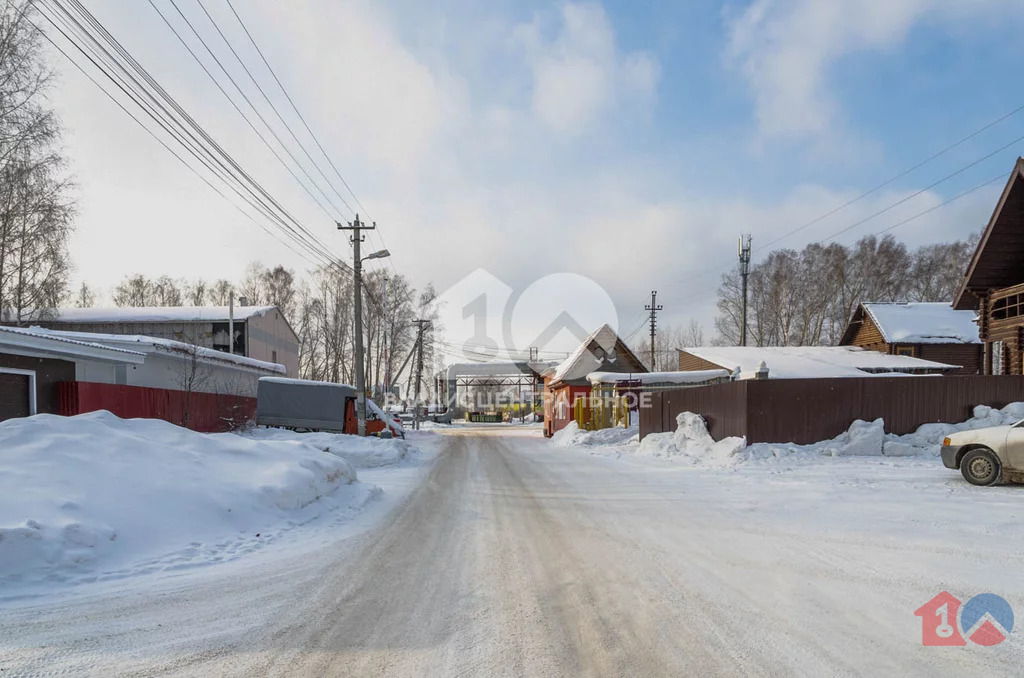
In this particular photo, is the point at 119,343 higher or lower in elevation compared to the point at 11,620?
higher

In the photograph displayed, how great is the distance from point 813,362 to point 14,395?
29.6 metres

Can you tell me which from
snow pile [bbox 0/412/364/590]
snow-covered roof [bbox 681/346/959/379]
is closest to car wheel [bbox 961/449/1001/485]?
snow pile [bbox 0/412/364/590]

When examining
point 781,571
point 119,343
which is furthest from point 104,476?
point 119,343

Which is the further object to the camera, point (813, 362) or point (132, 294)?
point (132, 294)

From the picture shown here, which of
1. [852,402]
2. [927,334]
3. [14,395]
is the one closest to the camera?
[14,395]

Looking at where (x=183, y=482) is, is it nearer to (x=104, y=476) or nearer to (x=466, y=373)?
(x=104, y=476)

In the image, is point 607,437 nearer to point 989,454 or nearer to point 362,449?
point 362,449

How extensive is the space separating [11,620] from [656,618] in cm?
483

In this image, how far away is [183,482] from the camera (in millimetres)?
7891

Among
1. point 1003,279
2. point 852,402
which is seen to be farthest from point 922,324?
point 852,402

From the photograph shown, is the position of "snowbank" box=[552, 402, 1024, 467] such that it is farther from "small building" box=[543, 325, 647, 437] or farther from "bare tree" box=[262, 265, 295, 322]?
"bare tree" box=[262, 265, 295, 322]

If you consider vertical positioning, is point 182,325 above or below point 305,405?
above

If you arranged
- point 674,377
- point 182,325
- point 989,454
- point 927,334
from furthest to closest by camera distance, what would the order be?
1. point 182,325
2. point 927,334
3. point 674,377
4. point 989,454

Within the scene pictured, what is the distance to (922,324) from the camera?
32781 millimetres
